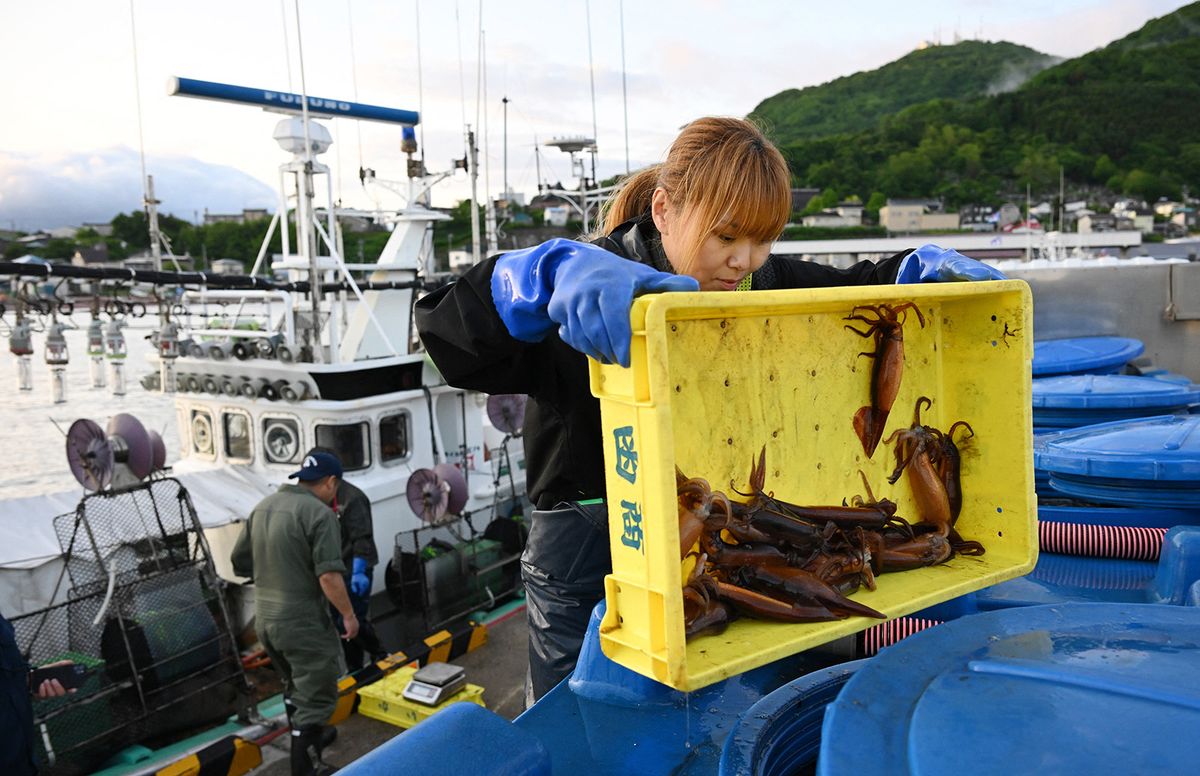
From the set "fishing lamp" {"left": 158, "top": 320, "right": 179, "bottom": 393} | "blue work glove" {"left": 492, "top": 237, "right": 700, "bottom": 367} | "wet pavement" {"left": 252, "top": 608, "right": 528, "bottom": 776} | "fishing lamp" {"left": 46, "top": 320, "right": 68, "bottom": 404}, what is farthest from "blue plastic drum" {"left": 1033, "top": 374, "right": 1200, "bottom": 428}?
"fishing lamp" {"left": 158, "top": 320, "right": 179, "bottom": 393}

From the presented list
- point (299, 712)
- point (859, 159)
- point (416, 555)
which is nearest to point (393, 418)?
point (416, 555)

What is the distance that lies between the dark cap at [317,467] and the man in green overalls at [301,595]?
12cm

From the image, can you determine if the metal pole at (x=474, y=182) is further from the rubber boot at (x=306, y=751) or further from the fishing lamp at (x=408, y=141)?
the rubber boot at (x=306, y=751)

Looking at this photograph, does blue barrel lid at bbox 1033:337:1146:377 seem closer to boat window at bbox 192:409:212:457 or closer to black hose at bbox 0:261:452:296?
black hose at bbox 0:261:452:296

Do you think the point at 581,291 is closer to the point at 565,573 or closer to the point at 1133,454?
the point at 565,573

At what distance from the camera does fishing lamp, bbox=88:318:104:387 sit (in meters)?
9.70

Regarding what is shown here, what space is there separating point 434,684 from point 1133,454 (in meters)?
5.32

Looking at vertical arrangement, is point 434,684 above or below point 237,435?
below

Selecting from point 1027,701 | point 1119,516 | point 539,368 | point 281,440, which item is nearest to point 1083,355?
point 1119,516

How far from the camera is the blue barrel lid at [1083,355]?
6207 millimetres

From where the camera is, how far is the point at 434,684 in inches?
265

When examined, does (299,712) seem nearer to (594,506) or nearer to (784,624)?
(594,506)

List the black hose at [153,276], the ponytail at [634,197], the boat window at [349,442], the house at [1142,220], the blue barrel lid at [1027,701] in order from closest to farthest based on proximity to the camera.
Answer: the blue barrel lid at [1027,701] → the ponytail at [634,197] → the black hose at [153,276] → the boat window at [349,442] → the house at [1142,220]

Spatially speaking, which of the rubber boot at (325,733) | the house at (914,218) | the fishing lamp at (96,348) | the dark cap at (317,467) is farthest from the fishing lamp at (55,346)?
the house at (914,218)
